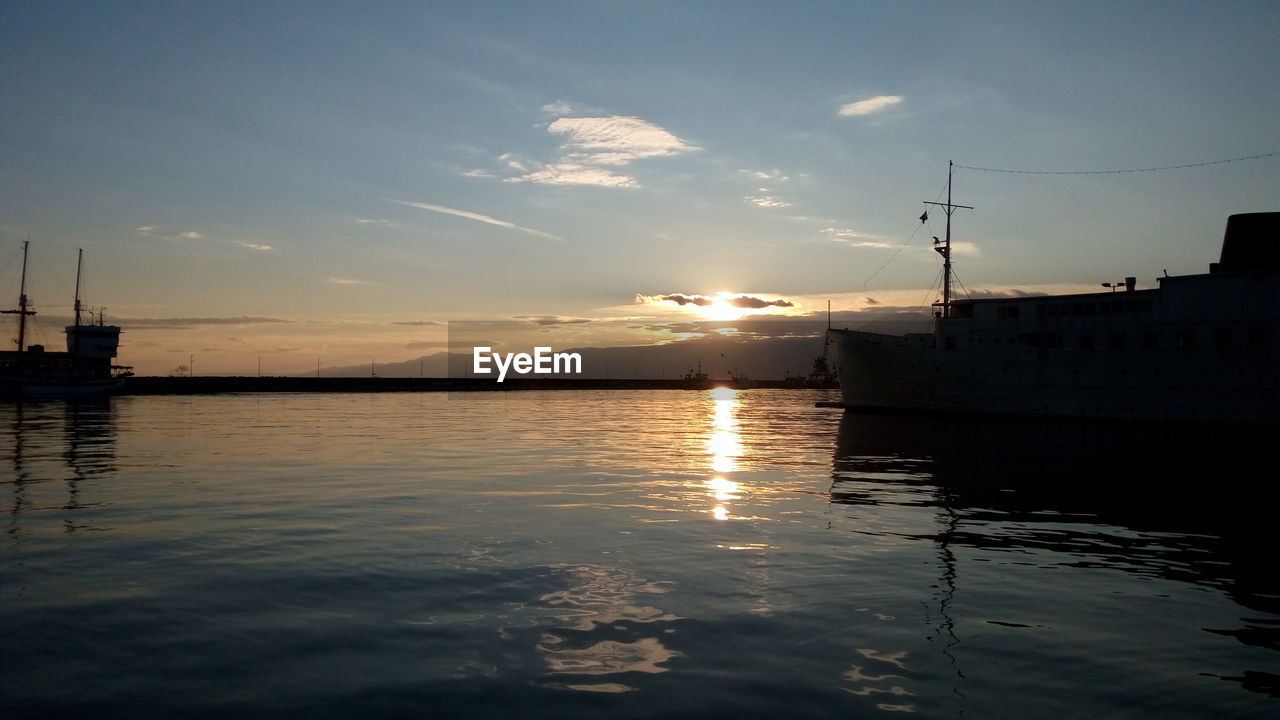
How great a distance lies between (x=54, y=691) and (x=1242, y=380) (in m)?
64.0

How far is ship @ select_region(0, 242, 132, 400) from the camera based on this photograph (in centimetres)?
12038

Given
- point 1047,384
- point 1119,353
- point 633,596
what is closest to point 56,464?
point 633,596

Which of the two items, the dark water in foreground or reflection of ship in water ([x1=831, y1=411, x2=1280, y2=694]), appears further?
reflection of ship in water ([x1=831, y1=411, x2=1280, y2=694])

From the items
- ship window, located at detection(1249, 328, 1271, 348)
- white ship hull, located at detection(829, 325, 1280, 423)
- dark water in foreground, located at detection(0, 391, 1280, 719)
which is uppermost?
ship window, located at detection(1249, 328, 1271, 348)

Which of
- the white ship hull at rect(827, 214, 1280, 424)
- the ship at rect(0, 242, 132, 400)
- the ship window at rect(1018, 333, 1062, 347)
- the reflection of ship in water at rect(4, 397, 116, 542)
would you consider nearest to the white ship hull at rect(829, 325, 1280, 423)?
the white ship hull at rect(827, 214, 1280, 424)

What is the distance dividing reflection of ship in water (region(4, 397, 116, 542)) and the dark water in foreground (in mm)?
287

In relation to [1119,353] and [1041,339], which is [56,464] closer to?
[1041,339]

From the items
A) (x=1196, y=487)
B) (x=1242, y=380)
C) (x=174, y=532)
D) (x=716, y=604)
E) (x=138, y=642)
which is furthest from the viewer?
(x=1242, y=380)

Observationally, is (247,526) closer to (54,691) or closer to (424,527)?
(424,527)

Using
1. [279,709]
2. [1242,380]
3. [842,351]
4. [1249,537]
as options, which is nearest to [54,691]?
[279,709]

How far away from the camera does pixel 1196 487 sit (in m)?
23.6

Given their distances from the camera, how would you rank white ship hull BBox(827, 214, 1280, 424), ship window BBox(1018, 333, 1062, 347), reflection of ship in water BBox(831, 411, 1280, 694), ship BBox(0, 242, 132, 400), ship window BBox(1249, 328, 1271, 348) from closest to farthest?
reflection of ship in water BBox(831, 411, 1280, 694)
ship window BBox(1249, 328, 1271, 348)
white ship hull BBox(827, 214, 1280, 424)
ship window BBox(1018, 333, 1062, 347)
ship BBox(0, 242, 132, 400)

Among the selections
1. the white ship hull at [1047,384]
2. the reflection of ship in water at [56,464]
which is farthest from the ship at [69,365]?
the white ship hull at [1047,384]

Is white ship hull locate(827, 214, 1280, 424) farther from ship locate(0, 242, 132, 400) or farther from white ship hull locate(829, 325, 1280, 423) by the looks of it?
ship locate(0, 242, 132, 400)
